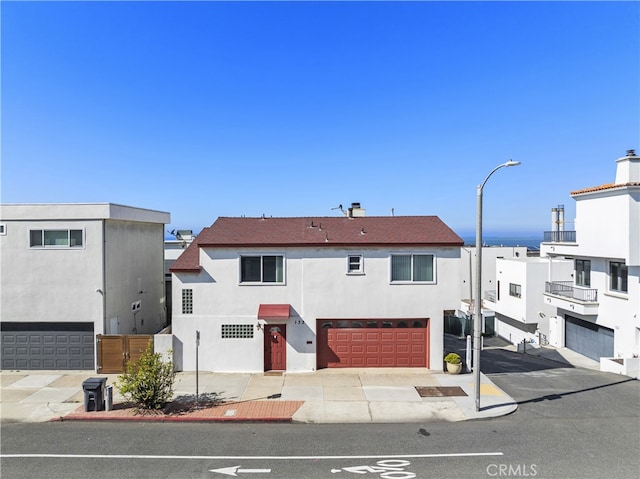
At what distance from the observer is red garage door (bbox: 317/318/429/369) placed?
58.0ft

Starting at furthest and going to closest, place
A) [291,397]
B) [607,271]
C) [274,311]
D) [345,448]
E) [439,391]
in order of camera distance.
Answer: [607,271] < [274,311] < [439,391] < [291,397] < [345,448]

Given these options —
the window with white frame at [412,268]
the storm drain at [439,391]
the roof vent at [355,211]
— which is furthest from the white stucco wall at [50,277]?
the storm drain at [439,391]

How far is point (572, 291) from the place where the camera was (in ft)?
78.1

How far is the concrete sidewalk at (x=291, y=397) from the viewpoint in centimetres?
1280

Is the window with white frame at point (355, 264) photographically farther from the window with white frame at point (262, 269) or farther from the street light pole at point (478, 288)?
the street light pole at point (478, 288)

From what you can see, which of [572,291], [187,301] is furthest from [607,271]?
[187,301]

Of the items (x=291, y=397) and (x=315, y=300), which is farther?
(x=315, y=300)

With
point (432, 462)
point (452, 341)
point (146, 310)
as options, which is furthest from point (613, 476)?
point (146, 310)

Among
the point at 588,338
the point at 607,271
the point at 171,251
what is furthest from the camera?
the point at 171,251

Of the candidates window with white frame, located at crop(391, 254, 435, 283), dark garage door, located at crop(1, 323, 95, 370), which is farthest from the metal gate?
window with white frame, located at crop(391, 254, 435, 283)

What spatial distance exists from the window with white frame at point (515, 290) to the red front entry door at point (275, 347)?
2201 cm

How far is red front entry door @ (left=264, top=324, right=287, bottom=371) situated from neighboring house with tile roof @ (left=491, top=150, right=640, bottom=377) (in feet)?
49.7

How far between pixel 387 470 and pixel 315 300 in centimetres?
859

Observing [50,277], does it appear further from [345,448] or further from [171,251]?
[345,448]
